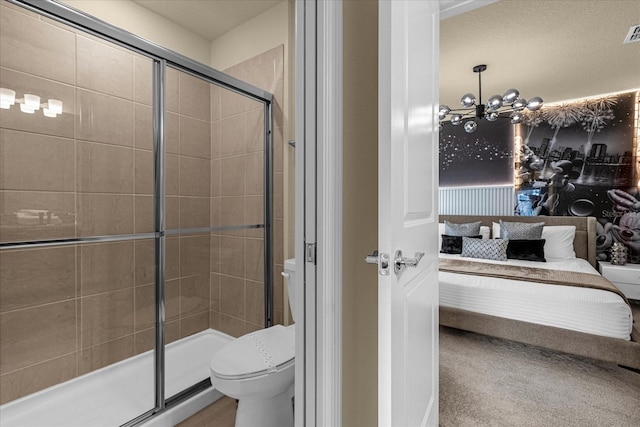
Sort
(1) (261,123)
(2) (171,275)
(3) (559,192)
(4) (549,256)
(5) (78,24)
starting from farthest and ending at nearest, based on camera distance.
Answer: (3) (559,192)
(4) (549,256)
(1) (261,123)
(2) (171,275)
(5) (78,24)

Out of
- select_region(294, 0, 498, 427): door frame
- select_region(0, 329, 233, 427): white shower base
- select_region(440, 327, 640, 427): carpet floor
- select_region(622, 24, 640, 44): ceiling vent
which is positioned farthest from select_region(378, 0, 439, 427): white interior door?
select_region(622, 24, 640, 44): ceiling vent

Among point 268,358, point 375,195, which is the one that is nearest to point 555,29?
point 375,195

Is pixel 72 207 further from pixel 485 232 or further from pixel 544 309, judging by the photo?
pixel 485 232

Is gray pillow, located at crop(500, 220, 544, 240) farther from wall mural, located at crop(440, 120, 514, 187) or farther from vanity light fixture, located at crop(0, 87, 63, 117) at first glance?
vanity light fixture, located at crop(0, 87, 63, 117)

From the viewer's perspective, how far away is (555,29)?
2.71 metres

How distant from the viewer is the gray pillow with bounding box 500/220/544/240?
3.91 metres

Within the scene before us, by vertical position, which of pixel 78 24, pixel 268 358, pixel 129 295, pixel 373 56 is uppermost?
pixel 78 24

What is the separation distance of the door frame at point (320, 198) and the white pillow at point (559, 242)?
3782mm

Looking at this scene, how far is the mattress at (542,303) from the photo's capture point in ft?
7.32

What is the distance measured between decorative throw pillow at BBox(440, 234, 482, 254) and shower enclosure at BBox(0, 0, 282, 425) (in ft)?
8.49

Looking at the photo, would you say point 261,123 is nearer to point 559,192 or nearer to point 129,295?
point 129,295

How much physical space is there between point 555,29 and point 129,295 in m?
3.73

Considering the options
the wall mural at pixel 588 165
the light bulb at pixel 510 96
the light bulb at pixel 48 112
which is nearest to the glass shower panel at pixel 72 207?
the light bulb at pixel 48 112

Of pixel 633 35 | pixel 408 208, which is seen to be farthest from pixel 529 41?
pixel 408 208
